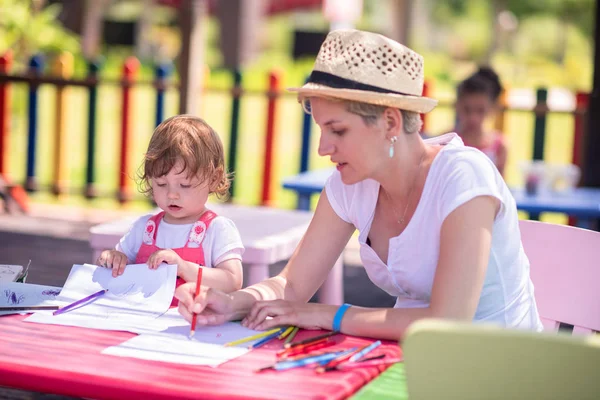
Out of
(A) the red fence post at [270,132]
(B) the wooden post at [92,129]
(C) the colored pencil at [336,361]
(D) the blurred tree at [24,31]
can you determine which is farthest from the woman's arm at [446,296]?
(D) the blurred tree at [24,31]

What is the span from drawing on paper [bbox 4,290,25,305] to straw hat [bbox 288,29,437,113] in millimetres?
826

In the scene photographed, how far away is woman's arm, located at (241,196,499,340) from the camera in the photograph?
2021mm

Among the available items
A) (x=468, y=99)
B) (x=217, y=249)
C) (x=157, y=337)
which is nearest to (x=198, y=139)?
(x=217, y=249)

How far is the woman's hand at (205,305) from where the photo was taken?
211 cm

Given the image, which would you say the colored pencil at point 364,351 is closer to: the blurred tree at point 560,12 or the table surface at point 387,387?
the table surface at point 387,387

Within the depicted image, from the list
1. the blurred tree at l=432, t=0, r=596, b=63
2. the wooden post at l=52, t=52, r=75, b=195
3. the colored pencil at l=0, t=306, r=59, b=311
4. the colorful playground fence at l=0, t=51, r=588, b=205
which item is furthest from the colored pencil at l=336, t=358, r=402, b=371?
the blurred tree at l=432, t=0, r=596, b=63

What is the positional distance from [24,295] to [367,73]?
97 centimetres

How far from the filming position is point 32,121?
316 inches

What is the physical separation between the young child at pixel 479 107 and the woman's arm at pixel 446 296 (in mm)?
3224

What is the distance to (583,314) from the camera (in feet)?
8.05

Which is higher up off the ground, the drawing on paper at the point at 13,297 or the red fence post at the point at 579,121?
the red fence post at the point at 579,121

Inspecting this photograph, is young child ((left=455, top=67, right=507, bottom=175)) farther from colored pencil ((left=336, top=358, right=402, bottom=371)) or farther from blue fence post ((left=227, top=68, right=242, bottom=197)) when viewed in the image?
colored pencil ((left=336, top=358, right=402, bottom=371))

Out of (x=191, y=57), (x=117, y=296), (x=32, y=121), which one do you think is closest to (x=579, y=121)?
(x=191, y=57)

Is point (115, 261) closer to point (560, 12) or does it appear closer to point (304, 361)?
point (304, 361)
